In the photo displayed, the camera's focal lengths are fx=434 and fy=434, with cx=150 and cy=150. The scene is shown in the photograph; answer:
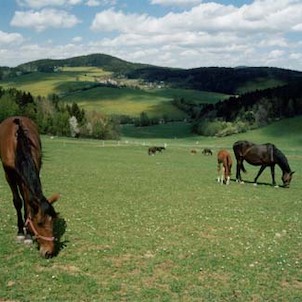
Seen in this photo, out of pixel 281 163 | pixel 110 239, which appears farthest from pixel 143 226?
pixel 281 163

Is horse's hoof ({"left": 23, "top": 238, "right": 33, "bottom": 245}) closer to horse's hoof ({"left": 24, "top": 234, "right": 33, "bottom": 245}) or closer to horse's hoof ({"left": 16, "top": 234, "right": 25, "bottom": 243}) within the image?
horse's hoof ({"left": 24, "top": 234, "right": 33, "bottom": 245})

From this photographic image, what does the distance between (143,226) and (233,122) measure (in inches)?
5028

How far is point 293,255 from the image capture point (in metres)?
13.5

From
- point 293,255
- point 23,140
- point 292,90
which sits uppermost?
point 292,90

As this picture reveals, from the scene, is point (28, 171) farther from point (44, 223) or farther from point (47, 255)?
point (47, 255)

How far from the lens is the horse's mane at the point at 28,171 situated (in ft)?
35.9

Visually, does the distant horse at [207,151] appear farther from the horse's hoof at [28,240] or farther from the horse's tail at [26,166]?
the horse's tail at [26,166]

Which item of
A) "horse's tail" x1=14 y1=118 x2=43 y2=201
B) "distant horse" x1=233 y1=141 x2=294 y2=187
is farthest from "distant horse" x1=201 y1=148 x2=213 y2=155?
"horse's tail" x1=14 y1=118 x2=43 y2=201

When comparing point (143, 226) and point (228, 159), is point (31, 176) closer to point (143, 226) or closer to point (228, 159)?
point (143, 226)

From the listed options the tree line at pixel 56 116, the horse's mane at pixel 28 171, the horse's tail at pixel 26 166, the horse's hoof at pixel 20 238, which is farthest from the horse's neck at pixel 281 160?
the tree line at pixel 56 116

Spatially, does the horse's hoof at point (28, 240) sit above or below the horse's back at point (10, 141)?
below

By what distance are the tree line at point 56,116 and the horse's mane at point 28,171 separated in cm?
8824

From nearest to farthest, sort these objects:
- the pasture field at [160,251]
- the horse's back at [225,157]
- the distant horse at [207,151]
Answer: the pasture field at [160,251], the horse's back at [225,157], the distant horse at [207,151]

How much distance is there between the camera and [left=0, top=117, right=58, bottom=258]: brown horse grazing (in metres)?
11.0
